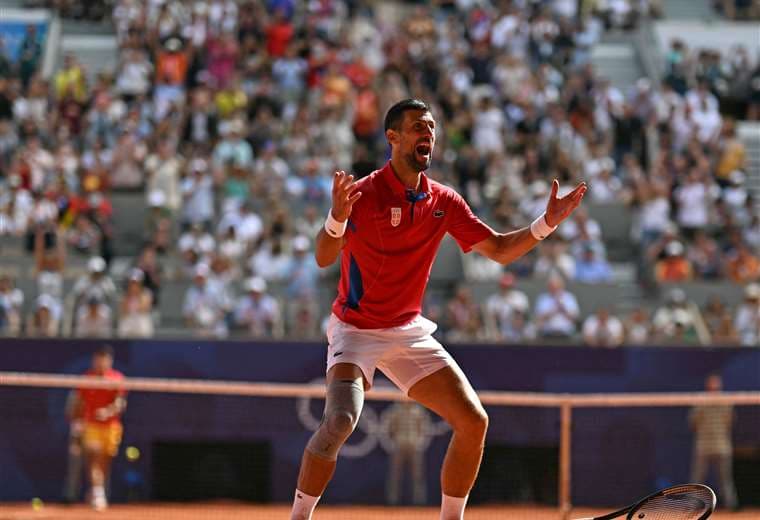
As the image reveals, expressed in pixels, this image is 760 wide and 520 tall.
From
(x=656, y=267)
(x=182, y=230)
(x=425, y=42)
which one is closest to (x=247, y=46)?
(x=425, y=42)

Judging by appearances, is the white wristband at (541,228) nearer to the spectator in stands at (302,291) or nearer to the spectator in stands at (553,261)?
the spectator in stands at (302,291)

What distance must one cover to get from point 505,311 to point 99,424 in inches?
222

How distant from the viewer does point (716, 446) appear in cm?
1834

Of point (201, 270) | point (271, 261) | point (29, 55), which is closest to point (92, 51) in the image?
point (29, 55)

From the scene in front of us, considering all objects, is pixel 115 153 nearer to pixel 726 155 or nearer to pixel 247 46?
pixel 247 46

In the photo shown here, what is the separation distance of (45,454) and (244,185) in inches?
226

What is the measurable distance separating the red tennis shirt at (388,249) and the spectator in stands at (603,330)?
1121 centimetres

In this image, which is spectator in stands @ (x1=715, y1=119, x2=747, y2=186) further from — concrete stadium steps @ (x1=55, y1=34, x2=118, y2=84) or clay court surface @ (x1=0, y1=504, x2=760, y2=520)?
concrete stadium steps @ (x1=55, y1=34, x2=118, y2=84)

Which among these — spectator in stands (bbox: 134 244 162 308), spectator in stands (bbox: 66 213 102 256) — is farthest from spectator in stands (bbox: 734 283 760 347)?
spectator in stands (bbox: 66 213 102 256)

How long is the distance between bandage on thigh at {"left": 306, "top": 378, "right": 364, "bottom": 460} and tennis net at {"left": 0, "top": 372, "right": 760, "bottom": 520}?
30.3ft

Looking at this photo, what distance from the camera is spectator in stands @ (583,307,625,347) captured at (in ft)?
65.7

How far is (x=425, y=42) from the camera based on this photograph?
2578cm

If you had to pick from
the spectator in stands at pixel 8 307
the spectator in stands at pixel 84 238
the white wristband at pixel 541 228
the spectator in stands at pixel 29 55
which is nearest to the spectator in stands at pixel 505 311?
the spectator in stands at pixel 84 238

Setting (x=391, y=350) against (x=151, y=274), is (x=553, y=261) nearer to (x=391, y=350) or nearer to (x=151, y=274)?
(x=151, y=274)
